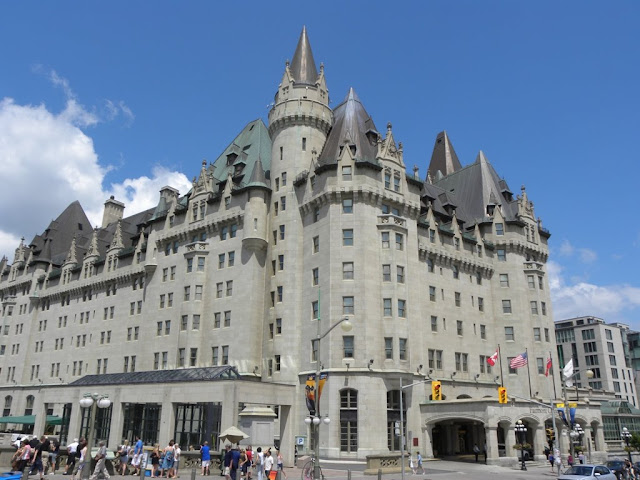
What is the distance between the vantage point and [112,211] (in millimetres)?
98125

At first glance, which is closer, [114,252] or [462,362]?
[462,362]

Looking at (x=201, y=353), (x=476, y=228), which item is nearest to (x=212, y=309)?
(x=201, y=353)

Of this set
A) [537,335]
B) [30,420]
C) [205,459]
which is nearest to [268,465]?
[205,459]

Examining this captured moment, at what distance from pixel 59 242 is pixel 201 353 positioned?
48.2 metres

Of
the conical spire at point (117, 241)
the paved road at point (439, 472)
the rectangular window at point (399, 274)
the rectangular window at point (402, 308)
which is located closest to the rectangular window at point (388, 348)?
the rectangular window at point (402, 308)

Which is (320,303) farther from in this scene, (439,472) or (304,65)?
(304,65)

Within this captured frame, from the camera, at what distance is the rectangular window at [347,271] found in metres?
52.6

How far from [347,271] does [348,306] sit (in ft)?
11.3

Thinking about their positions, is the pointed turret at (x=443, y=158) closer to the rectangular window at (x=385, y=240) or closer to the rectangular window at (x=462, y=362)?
the rectangular window at (x=462, y=362)

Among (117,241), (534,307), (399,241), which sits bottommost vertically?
(534,307)

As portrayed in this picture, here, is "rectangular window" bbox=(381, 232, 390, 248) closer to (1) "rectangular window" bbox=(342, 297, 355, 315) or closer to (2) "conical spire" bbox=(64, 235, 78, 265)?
(1) "rectangular window" bbox=(342, 297, 355, 315)

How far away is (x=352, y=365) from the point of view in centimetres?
4969

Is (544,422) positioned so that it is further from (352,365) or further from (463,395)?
(352,365)

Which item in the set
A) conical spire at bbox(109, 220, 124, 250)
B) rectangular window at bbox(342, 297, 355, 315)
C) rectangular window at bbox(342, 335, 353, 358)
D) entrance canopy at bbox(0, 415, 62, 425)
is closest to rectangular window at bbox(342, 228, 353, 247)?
rectangular window at bbox(342, 297, 355, 315)
